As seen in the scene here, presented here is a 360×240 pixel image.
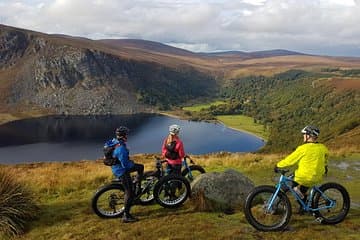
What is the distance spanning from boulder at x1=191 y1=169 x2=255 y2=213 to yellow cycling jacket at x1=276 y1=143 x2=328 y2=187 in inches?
82.2

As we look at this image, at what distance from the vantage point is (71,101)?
190375 mm

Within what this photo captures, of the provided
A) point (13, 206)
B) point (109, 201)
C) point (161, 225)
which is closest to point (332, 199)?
point (161, 225)

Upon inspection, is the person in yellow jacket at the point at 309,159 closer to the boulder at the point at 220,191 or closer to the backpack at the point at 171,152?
the boulder at the point at 220,191

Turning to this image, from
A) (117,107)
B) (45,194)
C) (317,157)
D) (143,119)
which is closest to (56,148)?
(143,119)

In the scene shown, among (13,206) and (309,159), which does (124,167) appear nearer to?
(13,206)

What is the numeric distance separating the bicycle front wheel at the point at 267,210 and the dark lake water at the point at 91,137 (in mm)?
85601

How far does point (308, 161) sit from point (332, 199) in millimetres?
1472

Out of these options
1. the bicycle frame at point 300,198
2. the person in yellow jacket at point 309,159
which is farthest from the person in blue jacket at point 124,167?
the person in yellow jacket at point 309,159

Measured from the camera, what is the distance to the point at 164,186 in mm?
11852

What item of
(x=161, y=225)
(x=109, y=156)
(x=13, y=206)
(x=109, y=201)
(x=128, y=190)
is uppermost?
(x=109, y=156)

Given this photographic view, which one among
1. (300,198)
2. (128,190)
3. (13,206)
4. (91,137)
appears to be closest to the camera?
(300,198)

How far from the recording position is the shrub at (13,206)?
421 inches

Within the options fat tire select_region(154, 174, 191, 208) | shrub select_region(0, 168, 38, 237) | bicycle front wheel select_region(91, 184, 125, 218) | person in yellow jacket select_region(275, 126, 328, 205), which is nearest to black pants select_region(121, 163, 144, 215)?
bicycle front wheel select_region(91, 184, 125, 218)

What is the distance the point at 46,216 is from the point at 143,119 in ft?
533
